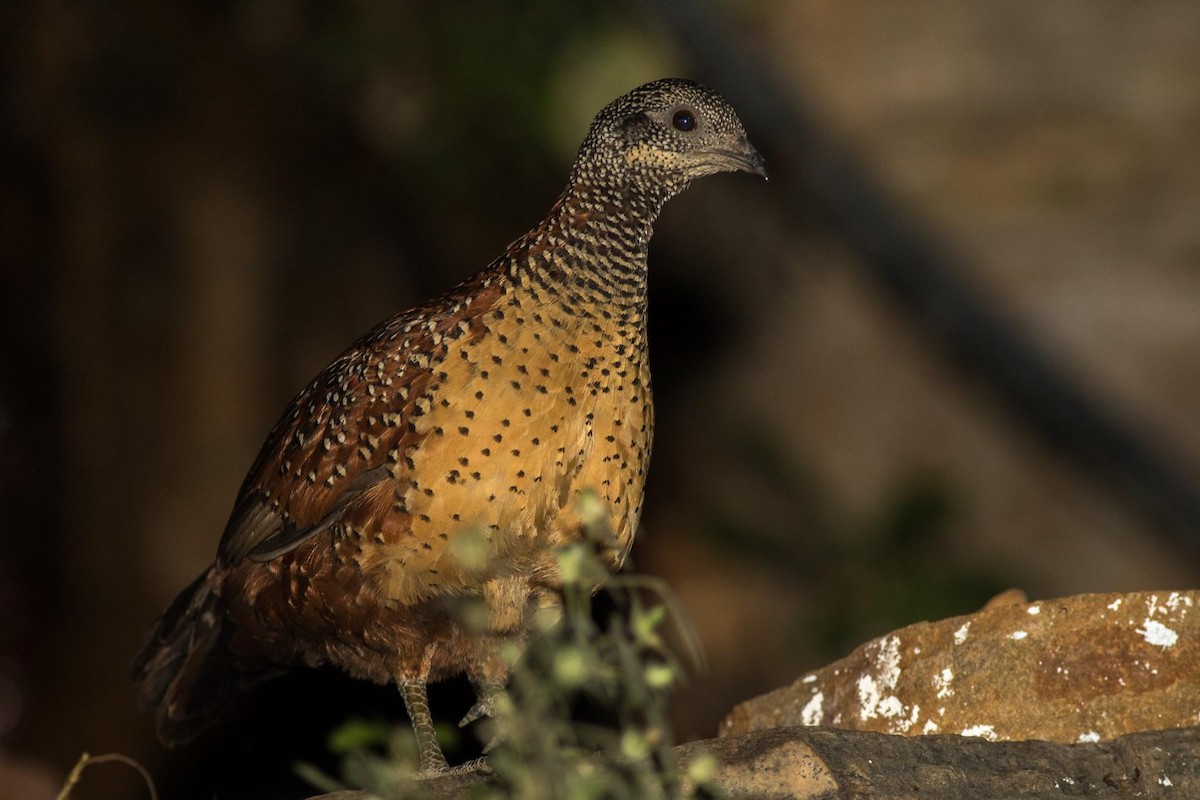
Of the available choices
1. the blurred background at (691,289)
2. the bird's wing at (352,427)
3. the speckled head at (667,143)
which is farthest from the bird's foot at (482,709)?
the blurred background at (691,289)

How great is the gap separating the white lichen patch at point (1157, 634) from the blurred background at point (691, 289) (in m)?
3.17

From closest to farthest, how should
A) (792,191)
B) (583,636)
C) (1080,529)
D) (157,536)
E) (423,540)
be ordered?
1. (583,636)
2. (423,540)
3. (157,536)
4. (792,191)
5. (1080,529)

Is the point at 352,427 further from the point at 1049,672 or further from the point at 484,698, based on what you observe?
the point at 1049,672

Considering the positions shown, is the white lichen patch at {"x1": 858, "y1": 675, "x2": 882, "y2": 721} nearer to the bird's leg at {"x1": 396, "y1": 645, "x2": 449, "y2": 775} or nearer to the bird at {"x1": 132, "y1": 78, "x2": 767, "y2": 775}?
the bird at {"x1": 132, "y1": 78, "x2": 767, "y2": 775}

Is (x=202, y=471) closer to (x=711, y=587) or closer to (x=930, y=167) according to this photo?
(x=711, y=587)

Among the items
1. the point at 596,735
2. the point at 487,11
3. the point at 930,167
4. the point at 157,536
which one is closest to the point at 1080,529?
the point at 930,167

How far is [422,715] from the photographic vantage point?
12.8ft

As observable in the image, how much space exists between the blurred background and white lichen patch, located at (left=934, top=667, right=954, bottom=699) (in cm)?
279

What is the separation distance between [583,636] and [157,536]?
18.8 ft

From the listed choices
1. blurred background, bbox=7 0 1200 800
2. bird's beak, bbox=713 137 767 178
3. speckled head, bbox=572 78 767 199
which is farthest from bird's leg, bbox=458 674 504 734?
blurred background, bbox=7 0 1200 800

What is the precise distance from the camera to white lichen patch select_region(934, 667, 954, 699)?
3645mm

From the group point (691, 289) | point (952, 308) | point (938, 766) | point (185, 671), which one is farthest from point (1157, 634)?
point (691, 289)

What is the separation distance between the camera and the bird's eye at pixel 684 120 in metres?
3.93

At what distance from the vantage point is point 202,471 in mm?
7188
